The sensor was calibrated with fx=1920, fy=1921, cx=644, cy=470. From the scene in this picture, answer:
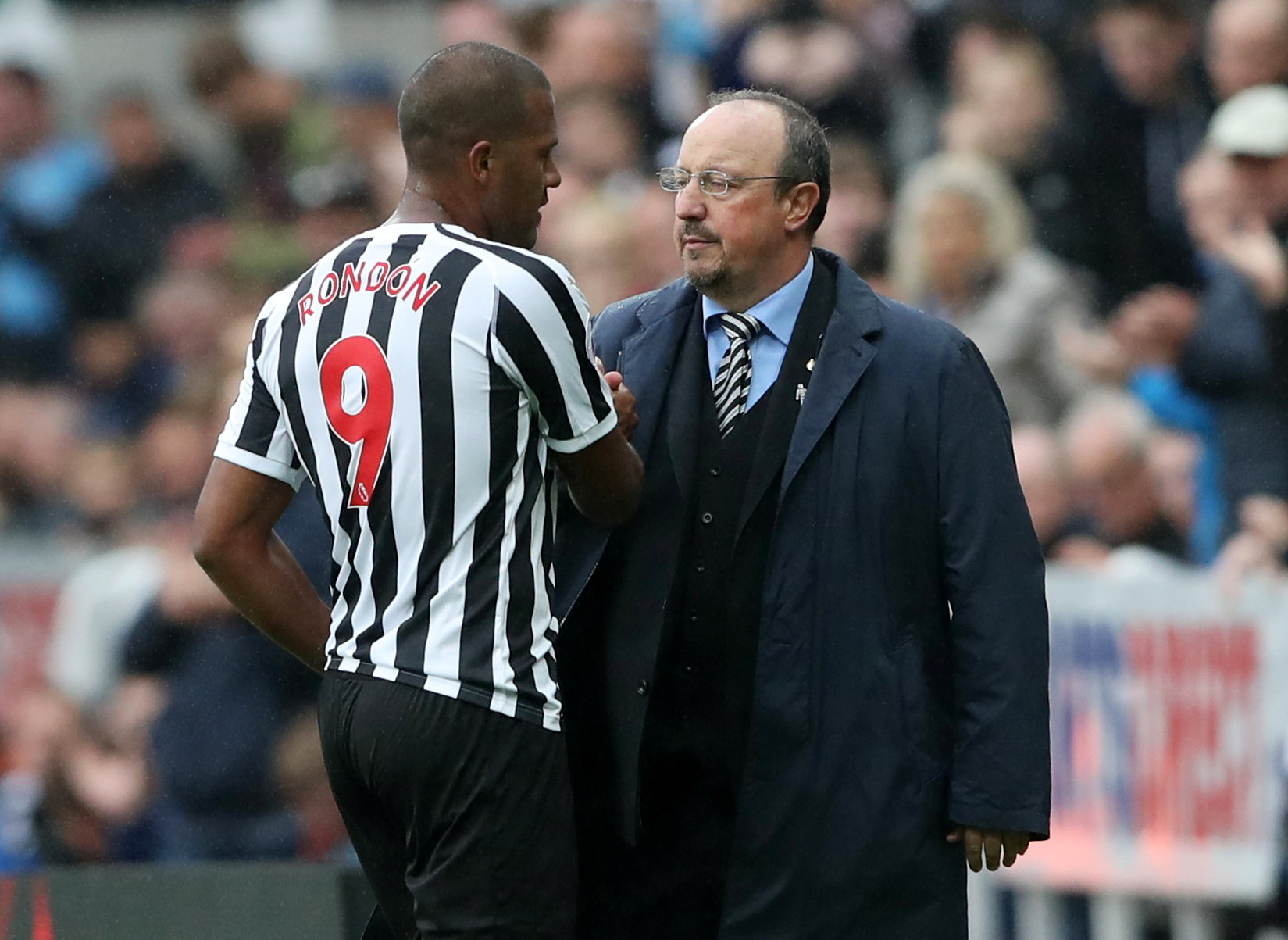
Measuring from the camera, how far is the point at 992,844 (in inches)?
139

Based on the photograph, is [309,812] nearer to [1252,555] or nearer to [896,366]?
[1252,555]

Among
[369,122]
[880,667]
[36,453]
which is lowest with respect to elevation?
[880,667]

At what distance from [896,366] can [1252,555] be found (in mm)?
2311

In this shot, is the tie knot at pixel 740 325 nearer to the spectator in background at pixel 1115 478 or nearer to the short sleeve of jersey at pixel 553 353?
the short sleeve of jersey at pixel 553 353

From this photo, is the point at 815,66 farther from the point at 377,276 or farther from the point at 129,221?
the point at 377,276

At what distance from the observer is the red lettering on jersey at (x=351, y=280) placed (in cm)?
311

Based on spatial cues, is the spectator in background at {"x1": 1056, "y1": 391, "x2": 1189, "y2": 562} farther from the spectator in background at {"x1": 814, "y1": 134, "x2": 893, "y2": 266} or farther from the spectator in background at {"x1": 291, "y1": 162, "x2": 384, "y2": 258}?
A: the spectator in background at {"x1": 291, "y1": 162, "x2": 384, "y2": 258}

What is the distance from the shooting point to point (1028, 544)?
11.8 ft

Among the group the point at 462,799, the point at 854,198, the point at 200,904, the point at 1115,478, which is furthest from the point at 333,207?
the point at 462,799

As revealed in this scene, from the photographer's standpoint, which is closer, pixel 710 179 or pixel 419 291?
pixel 419 291

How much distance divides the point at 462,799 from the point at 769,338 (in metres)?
1.19

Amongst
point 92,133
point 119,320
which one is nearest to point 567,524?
point 119,320

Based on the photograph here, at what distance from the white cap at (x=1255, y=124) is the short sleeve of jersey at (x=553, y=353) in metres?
3.31

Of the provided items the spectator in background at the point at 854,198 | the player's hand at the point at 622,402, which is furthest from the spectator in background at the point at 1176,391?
the player's hand at the point at 622,402
